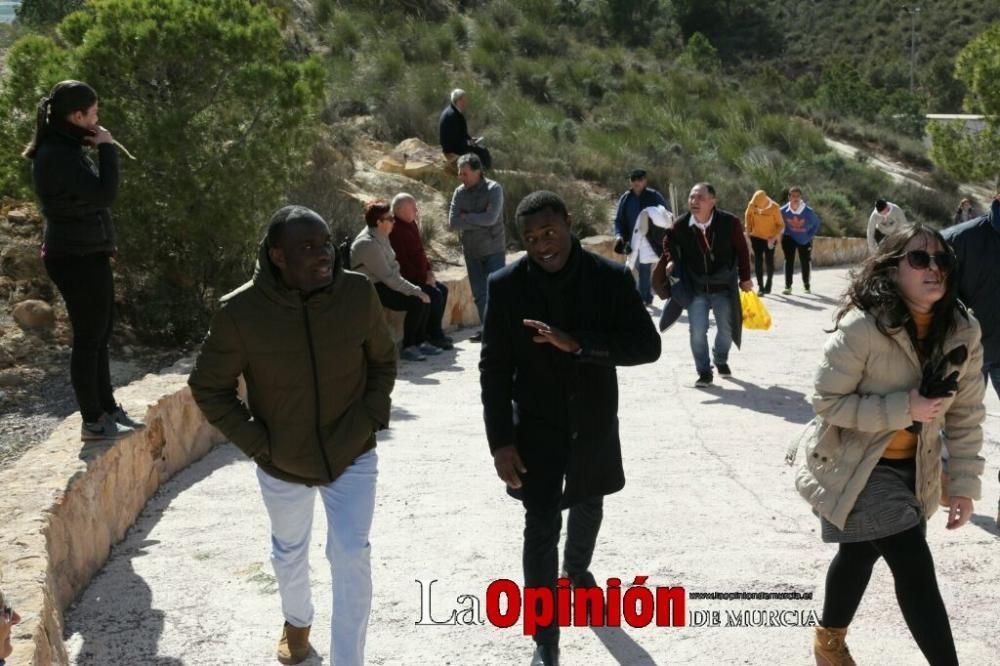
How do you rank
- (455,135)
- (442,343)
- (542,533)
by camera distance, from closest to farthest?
(542,533), (442,343), (455,135)

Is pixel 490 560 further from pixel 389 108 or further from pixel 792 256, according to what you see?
pixel 389 108

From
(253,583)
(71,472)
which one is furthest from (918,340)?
(71,472)

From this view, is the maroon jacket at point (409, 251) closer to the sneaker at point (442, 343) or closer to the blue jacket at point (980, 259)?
the sneaker at point (442, 343)

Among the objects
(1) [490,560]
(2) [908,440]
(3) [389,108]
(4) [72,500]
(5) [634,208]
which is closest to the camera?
(2) [908,440]

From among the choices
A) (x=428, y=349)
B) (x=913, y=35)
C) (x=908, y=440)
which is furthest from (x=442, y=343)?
(x=913, y=35)

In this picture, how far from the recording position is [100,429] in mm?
5926

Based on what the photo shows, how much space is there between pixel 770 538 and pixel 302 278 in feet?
9.50

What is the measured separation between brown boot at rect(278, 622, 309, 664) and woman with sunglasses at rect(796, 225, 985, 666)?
1.95 m

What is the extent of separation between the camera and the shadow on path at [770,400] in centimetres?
896

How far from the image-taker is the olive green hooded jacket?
4168 millimetres

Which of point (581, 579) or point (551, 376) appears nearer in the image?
point (551, 376)

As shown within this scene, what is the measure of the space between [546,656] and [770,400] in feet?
18.0

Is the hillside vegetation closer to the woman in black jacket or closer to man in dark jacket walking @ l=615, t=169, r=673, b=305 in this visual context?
man in dark jacket walking @ l=615, t=169, r=673, b=305

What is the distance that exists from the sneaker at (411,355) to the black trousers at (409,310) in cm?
5
